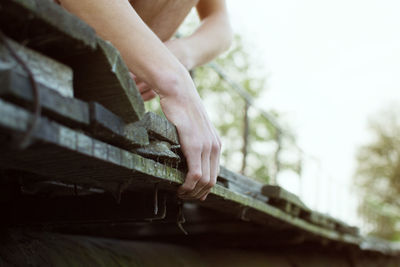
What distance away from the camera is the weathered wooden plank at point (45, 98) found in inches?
34.6

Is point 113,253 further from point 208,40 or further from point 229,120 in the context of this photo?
point 229,120

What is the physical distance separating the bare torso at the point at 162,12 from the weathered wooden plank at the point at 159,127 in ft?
2.93

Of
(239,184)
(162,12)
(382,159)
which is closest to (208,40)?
(162,12)

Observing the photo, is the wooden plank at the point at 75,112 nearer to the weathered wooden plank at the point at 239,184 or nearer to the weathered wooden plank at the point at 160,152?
the weathered wooden plank at the point at 160,152

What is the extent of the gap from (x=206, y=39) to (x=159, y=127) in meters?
1.24

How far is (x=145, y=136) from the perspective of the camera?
51.9 inches

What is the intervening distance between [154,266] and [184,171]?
113cm

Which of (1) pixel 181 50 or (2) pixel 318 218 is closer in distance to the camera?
(1) pixel 181 50

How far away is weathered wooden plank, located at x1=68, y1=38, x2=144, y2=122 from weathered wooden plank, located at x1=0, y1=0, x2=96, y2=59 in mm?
42

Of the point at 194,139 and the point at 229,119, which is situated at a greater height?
the point at 229,119

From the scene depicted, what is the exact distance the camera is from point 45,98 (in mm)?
951

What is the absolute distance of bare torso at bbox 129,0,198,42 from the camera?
2268mm

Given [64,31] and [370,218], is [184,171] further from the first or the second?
[370,218]

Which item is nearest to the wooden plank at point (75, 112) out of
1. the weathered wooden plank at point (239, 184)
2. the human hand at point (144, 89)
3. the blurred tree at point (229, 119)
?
the weathered wooden plank at point (239, 184)
